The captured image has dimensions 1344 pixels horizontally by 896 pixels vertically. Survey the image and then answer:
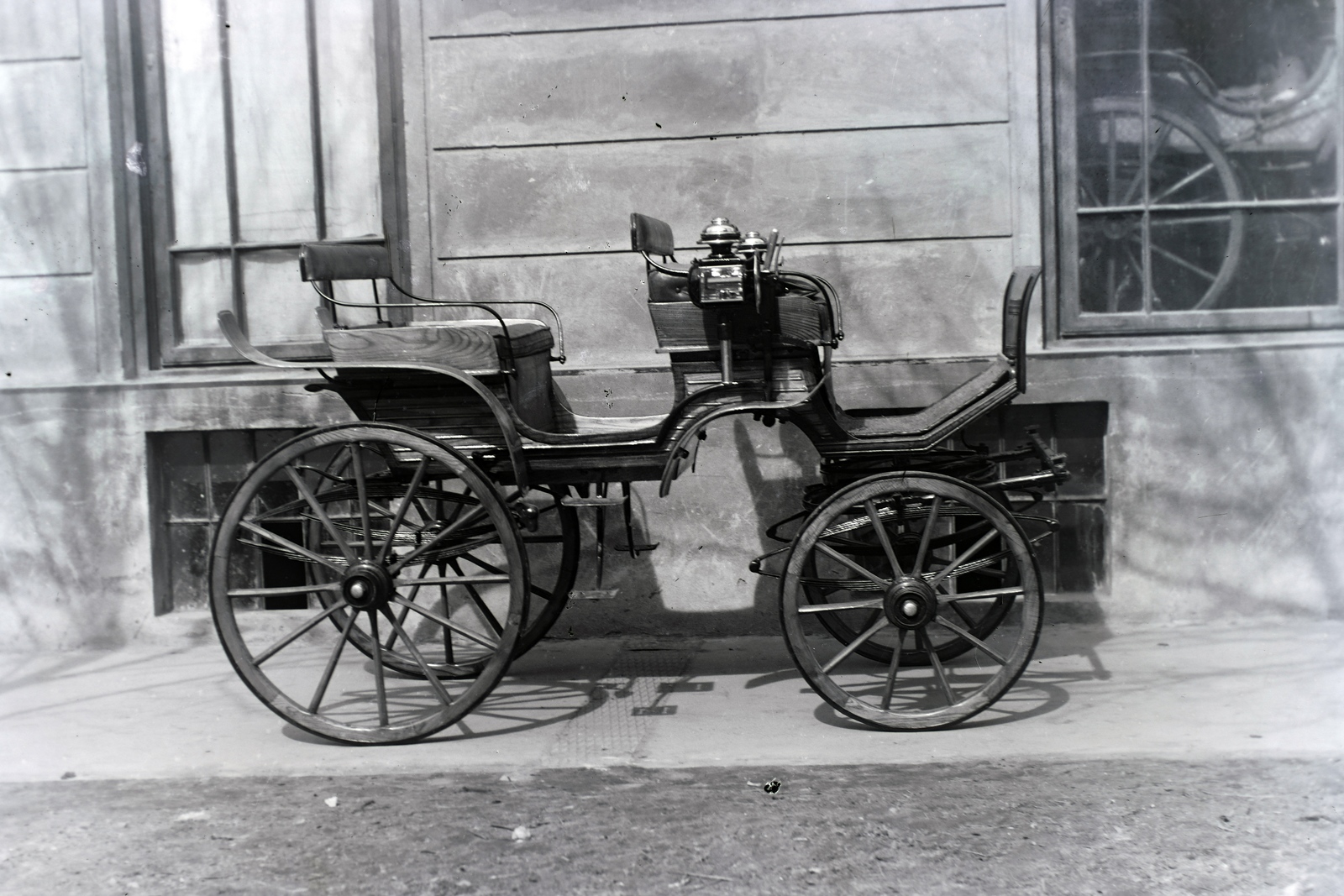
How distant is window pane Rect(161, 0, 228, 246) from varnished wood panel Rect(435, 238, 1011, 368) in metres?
1.23

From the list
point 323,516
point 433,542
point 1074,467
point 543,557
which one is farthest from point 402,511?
point 1074,467

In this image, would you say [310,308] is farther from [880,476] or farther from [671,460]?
[880,476]

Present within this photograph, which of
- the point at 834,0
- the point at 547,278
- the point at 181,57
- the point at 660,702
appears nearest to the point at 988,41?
the point at 834,0

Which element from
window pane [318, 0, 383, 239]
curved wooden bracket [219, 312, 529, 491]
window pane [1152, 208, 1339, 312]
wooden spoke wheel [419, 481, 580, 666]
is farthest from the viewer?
window pane [318, 0, 383, 239]

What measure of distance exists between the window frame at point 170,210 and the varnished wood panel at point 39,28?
0.90 feet

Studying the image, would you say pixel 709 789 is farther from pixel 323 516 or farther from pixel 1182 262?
pixel 1182 262

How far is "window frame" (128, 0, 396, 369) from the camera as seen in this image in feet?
19.4

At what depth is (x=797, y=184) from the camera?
18.6 ft

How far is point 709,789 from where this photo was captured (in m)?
3.87

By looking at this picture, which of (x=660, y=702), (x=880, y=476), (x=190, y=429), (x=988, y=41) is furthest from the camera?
(x=190, y=429)

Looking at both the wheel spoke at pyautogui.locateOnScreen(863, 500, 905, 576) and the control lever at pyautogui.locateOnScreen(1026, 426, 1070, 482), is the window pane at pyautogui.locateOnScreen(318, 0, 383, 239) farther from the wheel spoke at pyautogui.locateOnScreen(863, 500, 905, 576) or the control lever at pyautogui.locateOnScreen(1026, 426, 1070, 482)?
the control lever at pyautogui.locateOnScreen(1026, 426, 1070, 482)

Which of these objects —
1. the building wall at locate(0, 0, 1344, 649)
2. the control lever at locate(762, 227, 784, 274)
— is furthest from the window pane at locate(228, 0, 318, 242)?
the control lever at locate(762, 227, 784, 274)

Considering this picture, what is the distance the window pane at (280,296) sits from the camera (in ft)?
19.8

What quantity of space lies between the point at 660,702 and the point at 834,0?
3.10 m
